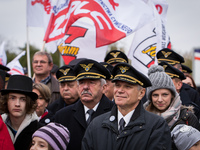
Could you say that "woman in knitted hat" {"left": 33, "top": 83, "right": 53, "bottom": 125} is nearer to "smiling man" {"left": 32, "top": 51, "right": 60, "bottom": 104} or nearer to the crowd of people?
the crowd of people

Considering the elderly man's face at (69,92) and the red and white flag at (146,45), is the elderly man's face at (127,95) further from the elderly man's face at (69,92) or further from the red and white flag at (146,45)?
the red and white flag at (146,45)

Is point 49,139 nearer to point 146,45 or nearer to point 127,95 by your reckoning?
point 127,95

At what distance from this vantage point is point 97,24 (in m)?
7.48

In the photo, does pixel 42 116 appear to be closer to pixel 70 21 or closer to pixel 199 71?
pixel 70 21

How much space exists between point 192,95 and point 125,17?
7.61ft

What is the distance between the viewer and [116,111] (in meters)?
3.91

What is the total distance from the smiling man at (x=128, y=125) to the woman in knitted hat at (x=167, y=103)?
992 mm

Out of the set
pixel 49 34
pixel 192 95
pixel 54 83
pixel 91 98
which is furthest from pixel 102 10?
pixel 91 98

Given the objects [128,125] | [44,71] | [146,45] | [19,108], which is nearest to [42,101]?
[19,108]

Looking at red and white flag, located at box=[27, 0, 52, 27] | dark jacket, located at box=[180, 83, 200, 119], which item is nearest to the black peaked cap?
dark jacket, located at box=[180, 83, 200, 119]

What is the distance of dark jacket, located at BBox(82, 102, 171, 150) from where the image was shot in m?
3.55

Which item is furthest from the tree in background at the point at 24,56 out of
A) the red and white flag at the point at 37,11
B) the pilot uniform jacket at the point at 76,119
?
the pilot uniform jacket at the point at 76,119

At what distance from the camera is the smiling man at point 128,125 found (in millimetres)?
3561

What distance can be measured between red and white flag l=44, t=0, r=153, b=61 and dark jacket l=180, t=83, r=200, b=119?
1.76m
